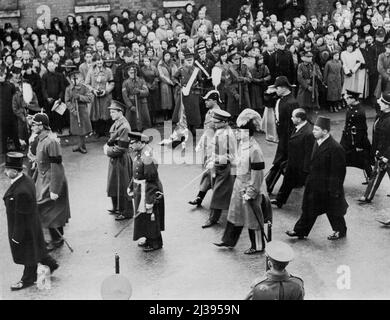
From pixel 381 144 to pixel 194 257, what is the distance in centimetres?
363

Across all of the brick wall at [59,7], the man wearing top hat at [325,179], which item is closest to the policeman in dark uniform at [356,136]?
the man wearing top hat at [325,179]

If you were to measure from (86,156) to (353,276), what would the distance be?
6.94 m

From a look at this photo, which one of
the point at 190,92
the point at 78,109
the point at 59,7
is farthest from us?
the point at 59,7

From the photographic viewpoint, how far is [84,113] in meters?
14.9

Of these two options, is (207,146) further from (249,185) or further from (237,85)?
(237,85)

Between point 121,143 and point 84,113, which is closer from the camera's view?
point 121,143

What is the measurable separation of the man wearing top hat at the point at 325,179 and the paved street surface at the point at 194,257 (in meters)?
0.47

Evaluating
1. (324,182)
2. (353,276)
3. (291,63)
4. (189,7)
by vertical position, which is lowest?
(353,276)

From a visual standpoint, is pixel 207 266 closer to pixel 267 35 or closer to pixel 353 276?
pixel 353 276

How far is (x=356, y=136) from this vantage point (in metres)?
12.2

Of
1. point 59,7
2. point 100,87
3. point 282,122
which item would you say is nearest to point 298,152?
point 282,122

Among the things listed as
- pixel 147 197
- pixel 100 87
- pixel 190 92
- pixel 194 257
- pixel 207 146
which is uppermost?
pixel 100 87

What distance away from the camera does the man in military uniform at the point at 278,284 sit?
6273 mm

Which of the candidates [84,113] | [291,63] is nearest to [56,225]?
[84,113]
